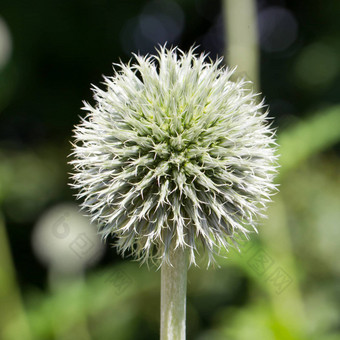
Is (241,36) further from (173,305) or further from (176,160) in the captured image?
(173,305)

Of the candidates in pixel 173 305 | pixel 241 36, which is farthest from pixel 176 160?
pixel 241 36

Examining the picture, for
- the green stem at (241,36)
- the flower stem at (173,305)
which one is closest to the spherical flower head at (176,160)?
the flower stem at (173,305)

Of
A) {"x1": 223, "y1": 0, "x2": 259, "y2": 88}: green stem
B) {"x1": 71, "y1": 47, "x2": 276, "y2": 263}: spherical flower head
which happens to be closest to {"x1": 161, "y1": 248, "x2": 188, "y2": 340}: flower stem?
{"x1": 71, "y1": 47, "x2": 276, "y2": 263}: spherical flower head

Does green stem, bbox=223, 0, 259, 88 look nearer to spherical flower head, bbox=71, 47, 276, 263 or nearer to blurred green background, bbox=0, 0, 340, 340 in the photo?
blurred green background, bbox=0, 0, 340, 340
